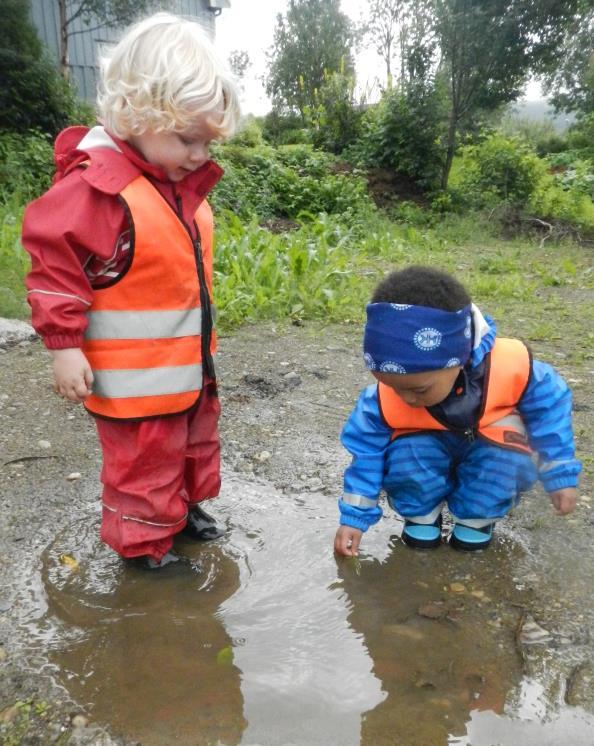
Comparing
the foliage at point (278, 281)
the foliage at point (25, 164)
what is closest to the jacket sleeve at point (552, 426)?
the foliage at point (278, 281)

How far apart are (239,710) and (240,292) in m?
3.77

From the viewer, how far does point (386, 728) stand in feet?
5.05

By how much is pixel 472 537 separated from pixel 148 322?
119 centimetres

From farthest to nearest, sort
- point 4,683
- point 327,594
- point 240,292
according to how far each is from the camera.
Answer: point 240,292
point 327,594
point 4,683

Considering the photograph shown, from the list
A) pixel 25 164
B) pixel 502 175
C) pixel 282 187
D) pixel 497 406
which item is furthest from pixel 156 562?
pixel 502 175

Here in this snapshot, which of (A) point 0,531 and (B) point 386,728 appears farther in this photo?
(A) point 0,531

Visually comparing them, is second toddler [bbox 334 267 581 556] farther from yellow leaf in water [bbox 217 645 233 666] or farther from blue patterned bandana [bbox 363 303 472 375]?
yellow leaf in water [bbox 217 645 233 666]

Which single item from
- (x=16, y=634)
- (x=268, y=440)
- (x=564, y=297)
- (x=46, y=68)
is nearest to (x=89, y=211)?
(x=16, y=634)

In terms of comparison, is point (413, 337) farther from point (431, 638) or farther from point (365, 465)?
point (431, 638)

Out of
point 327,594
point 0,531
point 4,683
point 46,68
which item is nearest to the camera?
point 4,683

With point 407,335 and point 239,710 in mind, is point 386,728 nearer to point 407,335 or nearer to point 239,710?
point 239,710

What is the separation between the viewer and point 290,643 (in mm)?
1833

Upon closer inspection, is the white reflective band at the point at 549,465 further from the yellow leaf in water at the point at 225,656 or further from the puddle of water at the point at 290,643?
the yellow leaf in water at the point at 225,656

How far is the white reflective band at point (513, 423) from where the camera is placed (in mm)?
2057
